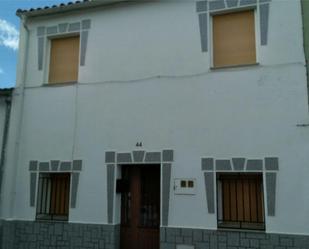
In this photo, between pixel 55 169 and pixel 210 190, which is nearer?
pixel 210 190

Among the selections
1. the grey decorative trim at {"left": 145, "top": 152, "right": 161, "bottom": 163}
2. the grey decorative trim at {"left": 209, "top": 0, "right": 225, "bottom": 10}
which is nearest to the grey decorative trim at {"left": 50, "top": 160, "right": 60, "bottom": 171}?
the grey decorative trim at {"left": 145, "top": 152, "right": 161, "bottom": 163}

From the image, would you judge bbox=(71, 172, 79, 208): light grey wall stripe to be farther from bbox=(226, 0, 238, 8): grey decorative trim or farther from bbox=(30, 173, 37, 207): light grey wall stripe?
bbox=(226, 0, 238, 8): grey decorative trim

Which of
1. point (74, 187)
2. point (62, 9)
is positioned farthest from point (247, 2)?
point (74, 187)

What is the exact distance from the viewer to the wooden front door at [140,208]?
24.9 feet

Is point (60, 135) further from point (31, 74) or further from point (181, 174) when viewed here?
point (181, 174)

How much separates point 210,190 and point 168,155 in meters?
1.12

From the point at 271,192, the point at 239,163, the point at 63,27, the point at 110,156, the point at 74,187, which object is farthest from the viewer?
the point at 63,27

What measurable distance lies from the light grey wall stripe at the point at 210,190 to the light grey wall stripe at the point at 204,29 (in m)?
2.64

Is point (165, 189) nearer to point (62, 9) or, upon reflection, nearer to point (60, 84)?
point (60, 84)

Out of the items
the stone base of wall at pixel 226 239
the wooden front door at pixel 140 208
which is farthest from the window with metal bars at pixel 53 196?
the stone base of wall at pixel 226 239

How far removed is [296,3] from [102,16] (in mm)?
4352

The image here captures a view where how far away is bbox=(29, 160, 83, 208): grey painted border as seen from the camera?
7945 mm

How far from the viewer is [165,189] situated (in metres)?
7.28

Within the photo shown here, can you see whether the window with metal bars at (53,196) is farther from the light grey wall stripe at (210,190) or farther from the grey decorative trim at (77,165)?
the light grey wall stripe at (210,190)
